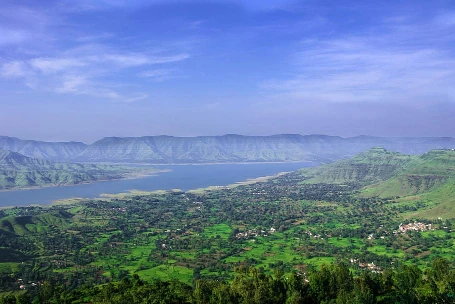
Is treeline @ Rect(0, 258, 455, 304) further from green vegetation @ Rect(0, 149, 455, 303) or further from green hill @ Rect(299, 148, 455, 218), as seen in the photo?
green hill @ Rect(299, 148, 455, 218)

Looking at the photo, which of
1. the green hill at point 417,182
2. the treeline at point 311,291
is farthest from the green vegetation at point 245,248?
the green hill at point 417,182

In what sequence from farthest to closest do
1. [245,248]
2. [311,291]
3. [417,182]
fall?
[417,182]
[245,248]
[311,291]

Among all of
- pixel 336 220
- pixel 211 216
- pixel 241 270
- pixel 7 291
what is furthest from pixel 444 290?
pixel 211 216

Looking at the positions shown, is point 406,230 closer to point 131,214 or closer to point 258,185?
point 131,214

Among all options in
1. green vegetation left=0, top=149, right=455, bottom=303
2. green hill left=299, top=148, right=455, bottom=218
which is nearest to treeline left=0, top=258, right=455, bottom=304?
green vegetation left=0, top=149, right=455, bottom=303

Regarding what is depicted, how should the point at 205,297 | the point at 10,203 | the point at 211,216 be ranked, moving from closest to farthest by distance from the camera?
the point at 205,297, the point at 211,216, the point at 10,203

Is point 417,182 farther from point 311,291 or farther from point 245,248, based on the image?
point 311,291

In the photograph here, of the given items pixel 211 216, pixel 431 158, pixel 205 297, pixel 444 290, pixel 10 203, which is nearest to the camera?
pixel 444 290

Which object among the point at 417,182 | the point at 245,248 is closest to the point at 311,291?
the point at 245,248

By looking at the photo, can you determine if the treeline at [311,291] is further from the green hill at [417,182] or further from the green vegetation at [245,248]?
the green hill at [417,182]
